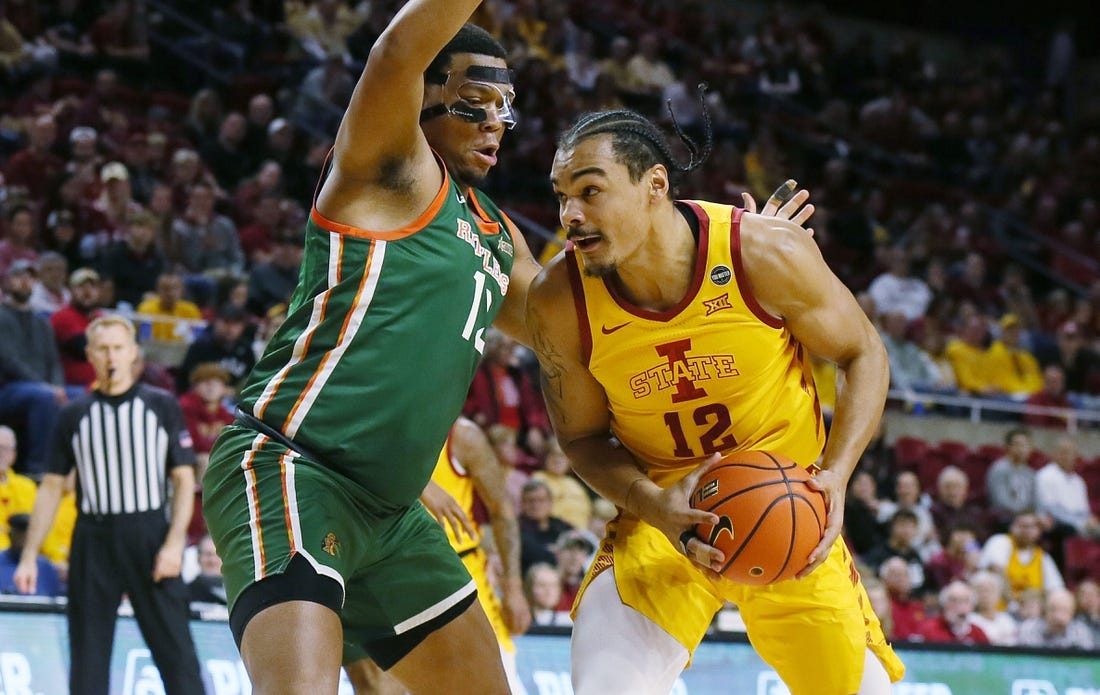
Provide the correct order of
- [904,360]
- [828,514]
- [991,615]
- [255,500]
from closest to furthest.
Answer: [255,500] < [828,514] < [991,615] < [904,360]

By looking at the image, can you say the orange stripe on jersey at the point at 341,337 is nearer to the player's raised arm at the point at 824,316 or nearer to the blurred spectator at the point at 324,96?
the player's raised arm at the point at 824,316

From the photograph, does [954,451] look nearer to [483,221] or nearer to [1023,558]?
[1023,558]

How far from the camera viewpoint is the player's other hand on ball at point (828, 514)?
363 centimetres

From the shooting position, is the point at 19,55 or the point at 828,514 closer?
the point at 828,514

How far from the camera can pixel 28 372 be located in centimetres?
833

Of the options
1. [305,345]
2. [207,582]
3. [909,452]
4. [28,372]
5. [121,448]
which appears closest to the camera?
[305,345]

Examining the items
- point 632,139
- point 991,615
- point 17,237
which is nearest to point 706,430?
point 632,139

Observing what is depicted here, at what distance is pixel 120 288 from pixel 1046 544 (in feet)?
24.1

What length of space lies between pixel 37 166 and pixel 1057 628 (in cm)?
787

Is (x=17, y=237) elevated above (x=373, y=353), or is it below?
below

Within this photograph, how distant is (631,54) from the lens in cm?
1595

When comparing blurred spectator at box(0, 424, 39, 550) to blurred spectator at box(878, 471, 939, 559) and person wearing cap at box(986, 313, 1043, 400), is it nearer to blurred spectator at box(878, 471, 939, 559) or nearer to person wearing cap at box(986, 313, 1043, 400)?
blurred spectator at box(878, 471, 939, 559)

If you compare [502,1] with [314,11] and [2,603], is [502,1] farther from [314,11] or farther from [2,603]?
[2,603]

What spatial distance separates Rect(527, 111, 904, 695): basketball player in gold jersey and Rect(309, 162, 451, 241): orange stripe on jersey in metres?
0.46
